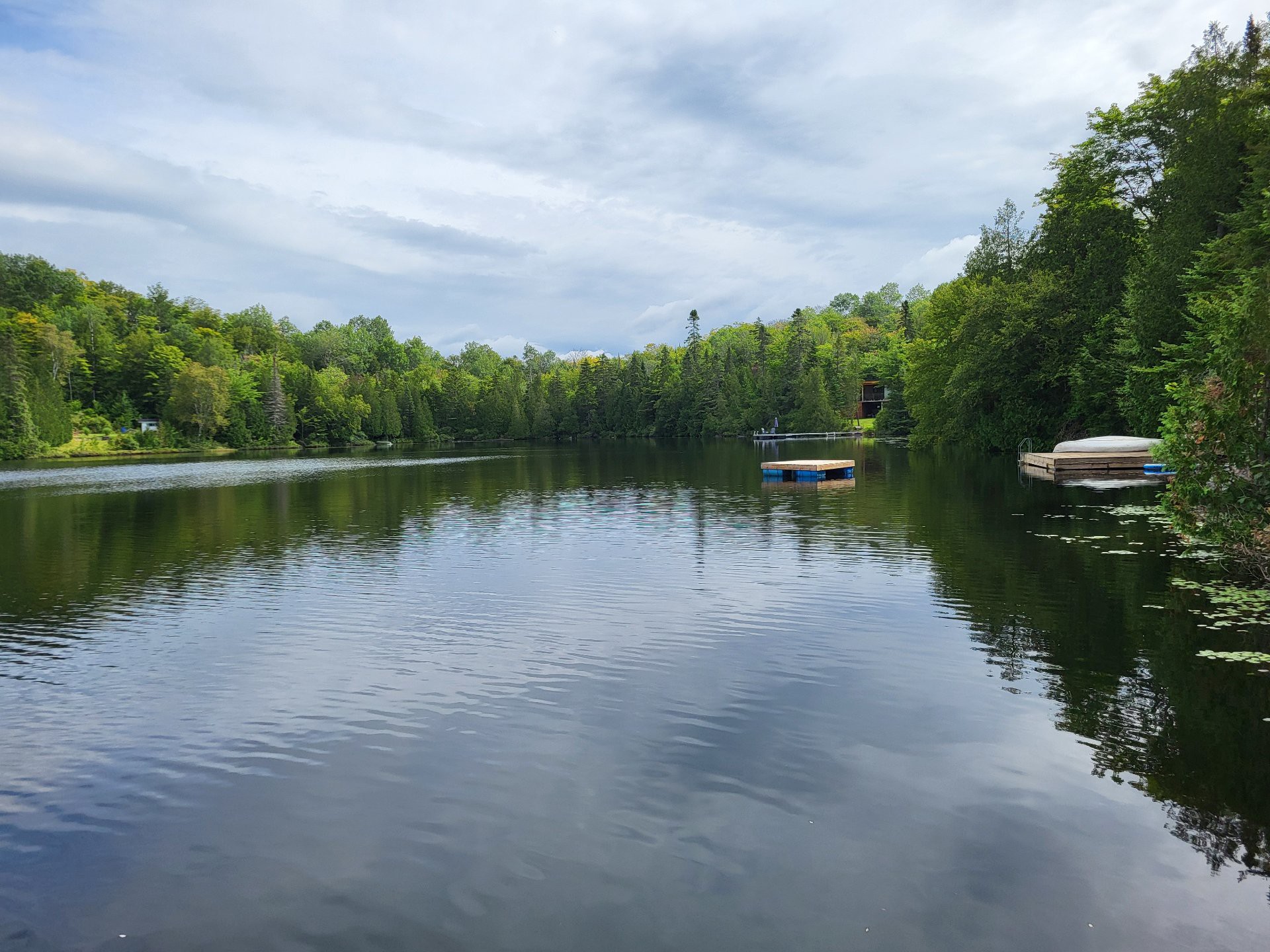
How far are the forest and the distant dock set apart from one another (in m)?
3.33

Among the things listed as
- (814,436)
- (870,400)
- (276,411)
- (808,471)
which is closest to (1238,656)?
(808,471)

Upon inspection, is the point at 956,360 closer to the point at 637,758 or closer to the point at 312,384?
the point at 637,758

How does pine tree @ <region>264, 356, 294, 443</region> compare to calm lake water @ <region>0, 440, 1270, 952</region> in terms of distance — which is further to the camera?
pine tree @ <region>264, 356, 294, 443</region>

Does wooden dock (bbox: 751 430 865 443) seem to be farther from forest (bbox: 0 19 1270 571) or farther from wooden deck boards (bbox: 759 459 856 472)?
wooden deck boards (bbox: 759 459 856 472)

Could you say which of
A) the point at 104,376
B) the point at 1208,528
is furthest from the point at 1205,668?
the point at 104,376

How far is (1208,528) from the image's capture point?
15.2 metres

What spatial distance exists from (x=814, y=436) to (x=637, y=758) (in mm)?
113458

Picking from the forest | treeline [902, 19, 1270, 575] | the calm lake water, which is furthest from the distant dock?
the calm lake water

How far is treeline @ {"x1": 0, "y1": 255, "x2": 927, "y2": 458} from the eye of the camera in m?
110

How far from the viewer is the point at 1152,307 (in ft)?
123

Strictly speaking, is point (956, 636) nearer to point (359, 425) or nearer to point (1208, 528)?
point (1208, 528)

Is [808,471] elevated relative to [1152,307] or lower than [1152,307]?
lower

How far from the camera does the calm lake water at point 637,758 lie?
19.7 feet

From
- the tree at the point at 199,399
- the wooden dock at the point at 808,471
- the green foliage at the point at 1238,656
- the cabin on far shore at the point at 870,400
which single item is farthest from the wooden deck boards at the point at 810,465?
the cabin on far shore at the point at 870,400
